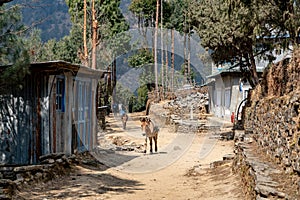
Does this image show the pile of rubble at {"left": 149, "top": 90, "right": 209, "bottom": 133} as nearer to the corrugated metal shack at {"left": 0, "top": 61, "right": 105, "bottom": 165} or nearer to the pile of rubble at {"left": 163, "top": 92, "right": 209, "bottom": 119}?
the pile of rubble at {"left": 163, "top": 92, "right": 209, "bottom": 119}

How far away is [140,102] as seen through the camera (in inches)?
1859

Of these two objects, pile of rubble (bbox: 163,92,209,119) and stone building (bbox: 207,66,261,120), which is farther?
pile of rubble (bbox: 163,92,209,119)

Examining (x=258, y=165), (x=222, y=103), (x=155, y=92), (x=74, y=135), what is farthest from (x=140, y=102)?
(x=258, y=165)

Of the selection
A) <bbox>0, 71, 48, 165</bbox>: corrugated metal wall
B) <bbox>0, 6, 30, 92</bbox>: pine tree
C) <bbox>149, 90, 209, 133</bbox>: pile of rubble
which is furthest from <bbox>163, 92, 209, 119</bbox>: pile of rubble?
<bbox>0, 6, 30, 92</bbox>: pine tree

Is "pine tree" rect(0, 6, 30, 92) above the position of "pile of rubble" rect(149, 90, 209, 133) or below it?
above

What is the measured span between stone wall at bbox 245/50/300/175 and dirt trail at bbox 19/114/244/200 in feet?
3.68

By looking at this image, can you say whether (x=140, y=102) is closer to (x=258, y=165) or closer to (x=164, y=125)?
(x=164, y=125)

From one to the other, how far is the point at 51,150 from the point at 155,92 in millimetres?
33349

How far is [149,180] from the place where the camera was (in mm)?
11953

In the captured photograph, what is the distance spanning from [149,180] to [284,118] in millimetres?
5381

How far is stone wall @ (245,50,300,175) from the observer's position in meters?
6.41

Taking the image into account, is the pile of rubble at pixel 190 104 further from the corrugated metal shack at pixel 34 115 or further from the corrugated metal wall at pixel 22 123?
the corrugated metal wall at pixel 22 123

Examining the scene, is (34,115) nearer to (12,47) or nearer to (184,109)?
(12,47)

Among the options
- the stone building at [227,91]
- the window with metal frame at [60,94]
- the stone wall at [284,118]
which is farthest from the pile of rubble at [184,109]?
the stone wall at [284,118]
